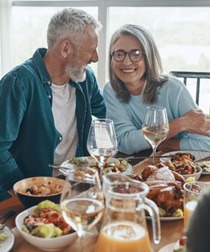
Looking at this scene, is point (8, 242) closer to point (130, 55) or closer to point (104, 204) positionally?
point (104, 204)

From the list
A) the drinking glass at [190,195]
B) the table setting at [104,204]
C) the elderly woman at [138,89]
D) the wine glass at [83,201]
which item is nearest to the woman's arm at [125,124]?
the elderly woman at [138,89]

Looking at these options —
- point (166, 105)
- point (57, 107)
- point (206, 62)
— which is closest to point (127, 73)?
point (166, 105)

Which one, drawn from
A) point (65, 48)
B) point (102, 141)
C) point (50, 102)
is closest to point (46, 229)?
point (102, 141)

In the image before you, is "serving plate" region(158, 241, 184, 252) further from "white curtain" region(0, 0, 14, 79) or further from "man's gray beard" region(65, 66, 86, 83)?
"white curtain" region(0, 0, 14, 79)

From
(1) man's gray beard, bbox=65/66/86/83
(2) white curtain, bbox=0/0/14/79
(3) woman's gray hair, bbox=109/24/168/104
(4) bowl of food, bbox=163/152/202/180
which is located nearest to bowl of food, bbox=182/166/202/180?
(4) bowl of food, bbox=163/152/202/180

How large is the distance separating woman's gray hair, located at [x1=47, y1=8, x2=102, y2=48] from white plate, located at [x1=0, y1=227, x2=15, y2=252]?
109 cm

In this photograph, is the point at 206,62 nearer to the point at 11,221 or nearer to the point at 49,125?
the point at 49,125

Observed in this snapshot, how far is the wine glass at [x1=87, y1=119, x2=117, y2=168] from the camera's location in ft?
4.17

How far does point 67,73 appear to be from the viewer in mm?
1902

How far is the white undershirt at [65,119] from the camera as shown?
6.40ft

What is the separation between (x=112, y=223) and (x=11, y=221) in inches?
16.3

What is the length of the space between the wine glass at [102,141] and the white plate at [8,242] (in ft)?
1.33

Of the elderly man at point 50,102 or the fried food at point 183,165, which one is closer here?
the fried food at point 183,165

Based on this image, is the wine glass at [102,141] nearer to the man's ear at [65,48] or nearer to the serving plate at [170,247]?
the serving plate at [170,247]
